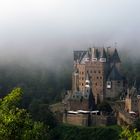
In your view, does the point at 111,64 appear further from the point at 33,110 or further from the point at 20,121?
the point at 20,121

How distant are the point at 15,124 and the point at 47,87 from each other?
45072 millimetres

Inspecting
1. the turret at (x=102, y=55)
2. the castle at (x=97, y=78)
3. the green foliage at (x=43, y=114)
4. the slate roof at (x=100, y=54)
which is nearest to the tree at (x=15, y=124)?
the green foliage at (x=43, y=114)

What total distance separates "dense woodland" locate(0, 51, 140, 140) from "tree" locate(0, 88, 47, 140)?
1160 inches

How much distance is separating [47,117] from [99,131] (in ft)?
16.6

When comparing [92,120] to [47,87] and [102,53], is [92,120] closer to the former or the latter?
[102,53]

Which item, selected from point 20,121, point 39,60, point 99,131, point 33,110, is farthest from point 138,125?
point 20,121

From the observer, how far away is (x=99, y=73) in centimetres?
5019

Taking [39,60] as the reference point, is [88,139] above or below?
below

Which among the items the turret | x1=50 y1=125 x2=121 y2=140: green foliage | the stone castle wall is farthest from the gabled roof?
x1=50 y1=125 x2=121 y2=140: green foliage

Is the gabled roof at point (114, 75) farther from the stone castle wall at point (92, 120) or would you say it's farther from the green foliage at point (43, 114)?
the green foliage at point (43, 114)

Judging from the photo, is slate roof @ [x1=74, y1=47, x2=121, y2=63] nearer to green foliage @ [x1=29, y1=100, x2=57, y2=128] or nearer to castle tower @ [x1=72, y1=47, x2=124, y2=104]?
castle tower @ [x1=72, y1=47, x2=124, y2=104]

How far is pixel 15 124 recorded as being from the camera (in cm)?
1351

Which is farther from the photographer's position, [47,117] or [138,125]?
[47,117]

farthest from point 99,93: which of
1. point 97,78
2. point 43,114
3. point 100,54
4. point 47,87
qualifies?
point 47,87
